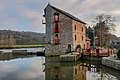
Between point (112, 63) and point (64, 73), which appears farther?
point (112, 63)

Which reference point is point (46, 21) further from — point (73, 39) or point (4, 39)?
point (4, 39)

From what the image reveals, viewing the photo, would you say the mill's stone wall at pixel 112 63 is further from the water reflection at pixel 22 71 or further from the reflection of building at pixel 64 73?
the water reflection at pixel 22 71

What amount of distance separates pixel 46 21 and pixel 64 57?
42.8 feet

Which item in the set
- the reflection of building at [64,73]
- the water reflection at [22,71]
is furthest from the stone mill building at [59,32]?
the reflection of building at [64,73]

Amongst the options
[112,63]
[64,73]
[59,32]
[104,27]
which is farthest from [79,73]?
[104,27]

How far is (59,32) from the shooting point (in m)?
41.9

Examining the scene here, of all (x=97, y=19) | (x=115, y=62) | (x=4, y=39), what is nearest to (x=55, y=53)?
(x=115, y=62)

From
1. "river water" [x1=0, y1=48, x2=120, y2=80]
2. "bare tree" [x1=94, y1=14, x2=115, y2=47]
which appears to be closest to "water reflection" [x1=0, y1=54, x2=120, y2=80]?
"river water" [x1=0, y1=48, x2=120, y2=80]

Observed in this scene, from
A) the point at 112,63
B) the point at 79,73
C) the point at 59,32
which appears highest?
the point at 59,32

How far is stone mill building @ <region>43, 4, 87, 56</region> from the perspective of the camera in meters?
41.1

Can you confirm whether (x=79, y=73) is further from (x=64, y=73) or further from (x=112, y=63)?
(x=112, y=63)

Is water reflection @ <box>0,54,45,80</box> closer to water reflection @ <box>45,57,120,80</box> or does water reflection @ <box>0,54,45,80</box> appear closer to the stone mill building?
water reflection @ <box>45,57,120,80</box>

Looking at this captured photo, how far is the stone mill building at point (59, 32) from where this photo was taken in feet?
135

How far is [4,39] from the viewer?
355 ft
